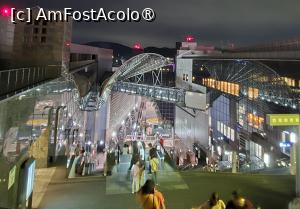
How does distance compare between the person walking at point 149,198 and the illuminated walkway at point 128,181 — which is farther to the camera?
the illuminated walkway at point 128,181

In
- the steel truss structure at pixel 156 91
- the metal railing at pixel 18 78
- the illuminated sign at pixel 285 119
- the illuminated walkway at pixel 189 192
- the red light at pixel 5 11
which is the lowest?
the illuminated walkway at pixel 189 192

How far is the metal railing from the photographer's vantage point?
884cm

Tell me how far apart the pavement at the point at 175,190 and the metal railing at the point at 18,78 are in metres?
3.28

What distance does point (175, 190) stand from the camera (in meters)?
9.77

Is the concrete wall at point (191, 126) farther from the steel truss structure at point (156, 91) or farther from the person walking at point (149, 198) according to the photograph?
the person walking at point (149, 198)

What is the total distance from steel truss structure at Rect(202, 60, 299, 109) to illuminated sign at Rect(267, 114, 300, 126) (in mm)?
18135

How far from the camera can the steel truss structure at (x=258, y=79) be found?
27.8 meters

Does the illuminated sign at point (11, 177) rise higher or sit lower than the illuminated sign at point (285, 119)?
lower

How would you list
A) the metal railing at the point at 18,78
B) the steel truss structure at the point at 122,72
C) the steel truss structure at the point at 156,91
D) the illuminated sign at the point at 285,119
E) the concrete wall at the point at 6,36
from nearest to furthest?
1. the metal railing at the point at 18,78
2. the illuminated sign at the point at 285,119
3. the concrete wall at the point at 6,36
4. the steel truss structure at the point at 122,72
5. the steel truss structure at the point at 156,91

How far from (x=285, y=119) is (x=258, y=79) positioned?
978 inches

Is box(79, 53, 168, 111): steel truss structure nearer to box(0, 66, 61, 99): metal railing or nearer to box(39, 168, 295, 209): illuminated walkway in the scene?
box(0, 66, 61, 99): metal railing

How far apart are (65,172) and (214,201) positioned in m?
6.96

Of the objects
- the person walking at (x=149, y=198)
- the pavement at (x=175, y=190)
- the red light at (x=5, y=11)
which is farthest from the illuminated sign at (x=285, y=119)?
the red light at (x=5, y=11)

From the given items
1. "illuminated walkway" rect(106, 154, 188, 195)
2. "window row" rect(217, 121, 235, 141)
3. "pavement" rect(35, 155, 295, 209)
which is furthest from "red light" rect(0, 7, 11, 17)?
"window row" rect(217, 121, 235, 141)
